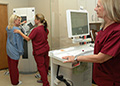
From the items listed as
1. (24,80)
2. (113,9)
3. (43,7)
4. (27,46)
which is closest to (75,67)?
(113,9)

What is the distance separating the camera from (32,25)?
298 cm

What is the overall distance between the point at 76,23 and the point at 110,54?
36.7 inches

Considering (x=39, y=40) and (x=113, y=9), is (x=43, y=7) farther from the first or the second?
(x=113, y=9)

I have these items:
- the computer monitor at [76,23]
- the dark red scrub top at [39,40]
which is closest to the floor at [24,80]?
the dark red scrub top at [39,40]

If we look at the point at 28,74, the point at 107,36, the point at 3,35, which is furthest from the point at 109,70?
the point at 3,35

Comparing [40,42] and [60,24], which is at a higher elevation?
[60,24]

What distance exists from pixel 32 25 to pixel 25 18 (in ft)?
1.27

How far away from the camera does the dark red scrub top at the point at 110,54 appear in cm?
98

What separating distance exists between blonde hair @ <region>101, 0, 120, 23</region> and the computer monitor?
721 millimetres

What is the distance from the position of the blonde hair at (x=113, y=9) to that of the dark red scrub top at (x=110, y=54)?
58 millimetres

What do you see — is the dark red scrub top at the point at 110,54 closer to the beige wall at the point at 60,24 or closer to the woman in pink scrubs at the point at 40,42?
the beige wall at the point at 60,24

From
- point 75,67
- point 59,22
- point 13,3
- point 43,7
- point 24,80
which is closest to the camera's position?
point 75,67

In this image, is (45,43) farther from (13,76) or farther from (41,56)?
(13,76)

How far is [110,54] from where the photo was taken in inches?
38.6
